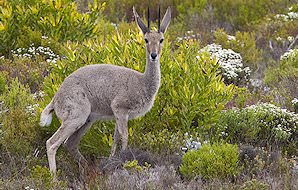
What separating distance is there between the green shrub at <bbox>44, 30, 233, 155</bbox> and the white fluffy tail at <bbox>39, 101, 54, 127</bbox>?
0.55 m

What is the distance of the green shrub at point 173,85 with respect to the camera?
26.8 feet

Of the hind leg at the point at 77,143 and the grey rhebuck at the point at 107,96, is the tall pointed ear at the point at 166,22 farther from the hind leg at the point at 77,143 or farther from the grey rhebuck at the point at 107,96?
the hind leg at the point at 77,143

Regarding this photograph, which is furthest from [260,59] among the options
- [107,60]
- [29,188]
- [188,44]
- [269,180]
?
[29,188]

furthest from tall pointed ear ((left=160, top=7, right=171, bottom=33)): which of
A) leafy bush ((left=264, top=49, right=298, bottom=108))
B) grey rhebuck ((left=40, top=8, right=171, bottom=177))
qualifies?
leafy bush ((left=264, top=49, right=298, bottom=108))

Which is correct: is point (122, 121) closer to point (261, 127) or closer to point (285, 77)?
point (261, 127)

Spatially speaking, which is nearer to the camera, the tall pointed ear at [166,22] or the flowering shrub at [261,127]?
the tall pointed ear at [166,22]

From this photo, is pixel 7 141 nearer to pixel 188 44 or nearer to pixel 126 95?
pixel 126 95

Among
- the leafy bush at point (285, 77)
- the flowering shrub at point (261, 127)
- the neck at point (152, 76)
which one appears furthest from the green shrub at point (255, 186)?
the leafy bush at point (285, 77)

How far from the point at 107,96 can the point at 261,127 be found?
2453mm

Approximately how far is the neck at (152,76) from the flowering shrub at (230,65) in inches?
138

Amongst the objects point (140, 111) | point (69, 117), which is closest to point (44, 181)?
point (69, 117)

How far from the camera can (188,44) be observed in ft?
29.1

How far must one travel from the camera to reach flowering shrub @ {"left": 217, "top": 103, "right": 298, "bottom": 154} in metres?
8.58

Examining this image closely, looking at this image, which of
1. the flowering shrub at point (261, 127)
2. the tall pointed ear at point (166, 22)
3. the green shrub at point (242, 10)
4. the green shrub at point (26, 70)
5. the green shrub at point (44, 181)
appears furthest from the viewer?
the green shrub at point (242, 10)
